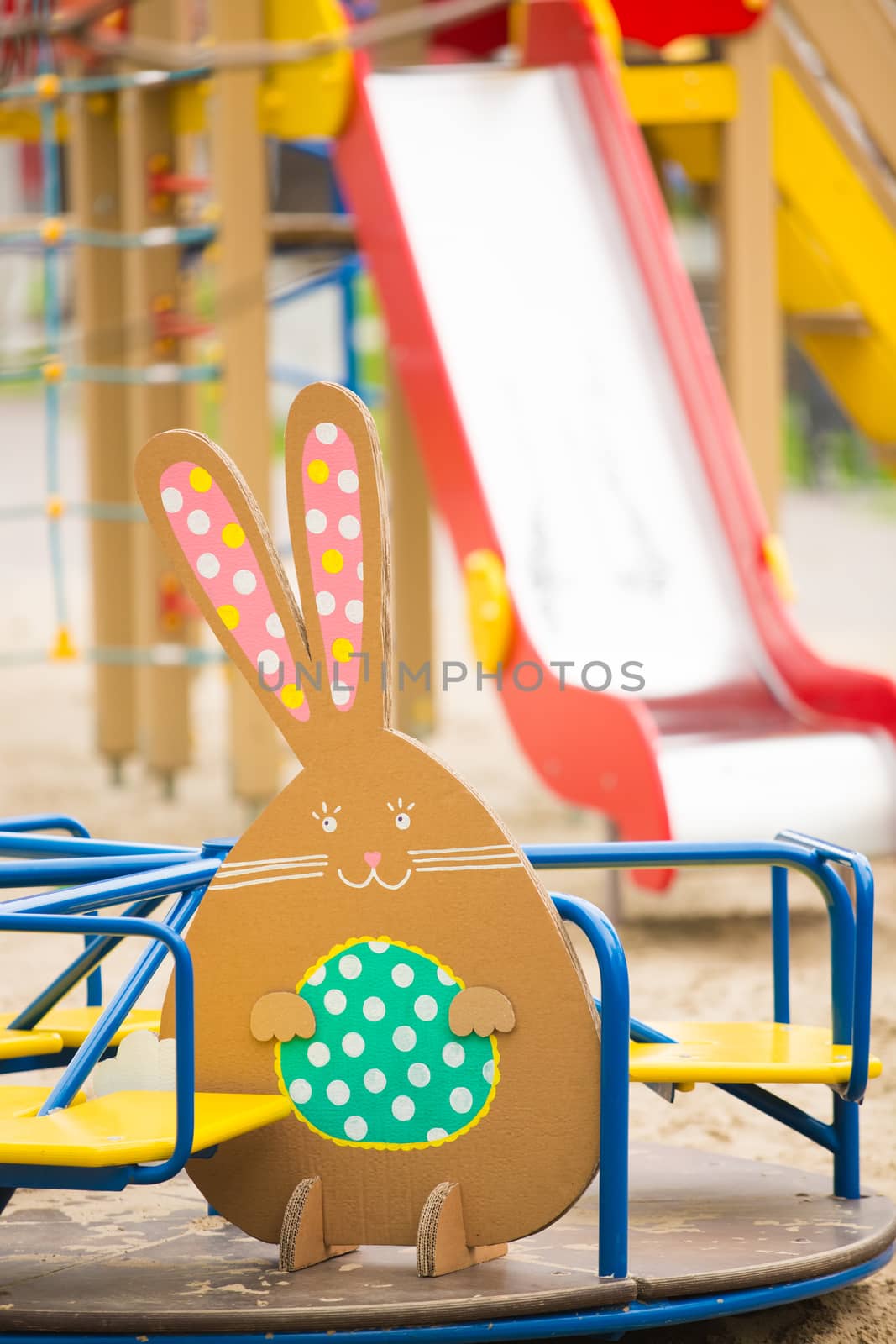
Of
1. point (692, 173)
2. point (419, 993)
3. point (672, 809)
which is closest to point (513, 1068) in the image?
point (419, 993)

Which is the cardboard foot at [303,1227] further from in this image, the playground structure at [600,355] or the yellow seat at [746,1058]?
the playground structure at [600,355]

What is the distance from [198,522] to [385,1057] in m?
0.75

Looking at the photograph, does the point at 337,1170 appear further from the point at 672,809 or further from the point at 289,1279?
the point at 672,809

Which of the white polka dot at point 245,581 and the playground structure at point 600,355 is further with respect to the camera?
the playground structure at point 600,355

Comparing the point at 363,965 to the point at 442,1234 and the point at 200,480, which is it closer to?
the point at 442,1234

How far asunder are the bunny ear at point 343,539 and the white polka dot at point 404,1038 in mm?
398

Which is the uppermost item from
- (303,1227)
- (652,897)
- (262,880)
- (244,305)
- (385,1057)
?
(244,305)

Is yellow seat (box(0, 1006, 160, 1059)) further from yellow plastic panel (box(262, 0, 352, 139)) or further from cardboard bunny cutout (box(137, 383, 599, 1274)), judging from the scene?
yellow plastic panel (box(262, 0, 352, 139))

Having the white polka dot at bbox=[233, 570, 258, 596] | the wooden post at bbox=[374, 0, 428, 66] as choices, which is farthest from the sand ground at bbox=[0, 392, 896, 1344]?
the wooden post at bbox=[374, 0, 428, 66]

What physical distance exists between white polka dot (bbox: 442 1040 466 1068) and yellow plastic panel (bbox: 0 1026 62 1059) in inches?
24.6

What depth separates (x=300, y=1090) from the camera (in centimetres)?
239

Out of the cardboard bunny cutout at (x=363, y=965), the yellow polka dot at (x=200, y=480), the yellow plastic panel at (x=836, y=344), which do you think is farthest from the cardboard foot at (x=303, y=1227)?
the yellow plastic panel at (x=836, y=344)

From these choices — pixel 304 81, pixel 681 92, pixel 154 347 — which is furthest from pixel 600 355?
pixel 154 347

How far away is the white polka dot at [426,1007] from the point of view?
236cm
